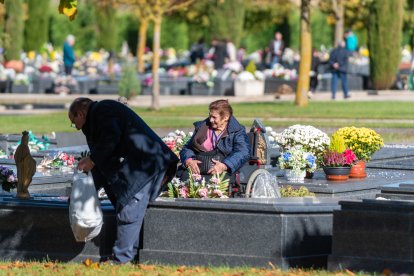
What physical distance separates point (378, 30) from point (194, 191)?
28672 mm

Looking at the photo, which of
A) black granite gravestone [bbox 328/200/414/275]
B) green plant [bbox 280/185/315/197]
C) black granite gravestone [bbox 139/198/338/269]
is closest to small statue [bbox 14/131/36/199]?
black granite gravestone [bbox 139/198/338/269]

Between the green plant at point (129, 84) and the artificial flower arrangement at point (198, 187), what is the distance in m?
22.5

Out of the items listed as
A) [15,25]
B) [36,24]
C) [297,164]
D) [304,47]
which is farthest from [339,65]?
[36,24]

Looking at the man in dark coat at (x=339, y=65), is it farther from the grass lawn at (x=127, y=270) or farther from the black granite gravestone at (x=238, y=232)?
the grass lawn at (x=127, y=270)

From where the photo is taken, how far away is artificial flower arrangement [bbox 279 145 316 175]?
13961 mm

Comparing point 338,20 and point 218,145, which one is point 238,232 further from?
point 338,20

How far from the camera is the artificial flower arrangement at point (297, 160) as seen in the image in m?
14.0

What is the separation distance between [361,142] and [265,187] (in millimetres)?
2957

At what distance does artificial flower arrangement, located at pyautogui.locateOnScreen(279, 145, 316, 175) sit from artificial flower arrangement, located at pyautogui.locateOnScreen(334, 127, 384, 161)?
551 mm

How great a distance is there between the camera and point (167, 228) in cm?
1078

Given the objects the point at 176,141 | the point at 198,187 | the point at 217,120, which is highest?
the point at 217,120

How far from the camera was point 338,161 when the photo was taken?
46.0ft

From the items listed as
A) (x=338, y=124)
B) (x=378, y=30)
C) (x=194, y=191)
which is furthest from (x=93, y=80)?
(x=194, y=191)

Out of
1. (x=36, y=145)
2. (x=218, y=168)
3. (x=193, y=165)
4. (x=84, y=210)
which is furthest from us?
(x=36, y=145)
